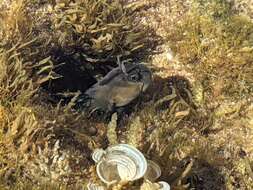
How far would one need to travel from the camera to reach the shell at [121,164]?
3.23 m

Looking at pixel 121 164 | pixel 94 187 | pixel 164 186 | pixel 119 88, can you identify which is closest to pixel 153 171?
pixel 164 186

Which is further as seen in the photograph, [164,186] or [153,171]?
[153,171]

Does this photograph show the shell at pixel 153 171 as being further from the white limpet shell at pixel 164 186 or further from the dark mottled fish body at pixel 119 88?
the dark mottled fish body at pixel 119 88

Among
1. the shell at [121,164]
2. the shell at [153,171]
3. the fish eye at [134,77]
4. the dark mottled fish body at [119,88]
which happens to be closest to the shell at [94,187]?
the shell at [121,164]

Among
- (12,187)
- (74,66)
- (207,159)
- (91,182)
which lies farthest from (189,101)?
(12,187)

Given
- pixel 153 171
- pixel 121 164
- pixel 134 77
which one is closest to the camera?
pixel 121 164

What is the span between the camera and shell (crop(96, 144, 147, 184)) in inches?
127

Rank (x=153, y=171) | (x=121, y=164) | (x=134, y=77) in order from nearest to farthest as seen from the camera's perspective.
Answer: (x=121, y=164)
(x=153, y=171)
(x=134, y=77)

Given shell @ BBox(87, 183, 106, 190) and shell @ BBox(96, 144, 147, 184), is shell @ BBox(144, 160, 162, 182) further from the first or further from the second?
shell @ BBox(87, 183, 106, 190)

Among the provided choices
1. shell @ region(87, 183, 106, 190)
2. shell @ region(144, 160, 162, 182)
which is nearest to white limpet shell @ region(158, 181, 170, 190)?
shell @ region(144, 160, 162, 182)

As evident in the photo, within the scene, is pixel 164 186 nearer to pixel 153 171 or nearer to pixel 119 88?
pixel 153 171

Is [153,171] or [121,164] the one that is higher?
[121,164]

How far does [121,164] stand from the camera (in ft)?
10.7

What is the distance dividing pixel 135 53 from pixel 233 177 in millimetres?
1514
